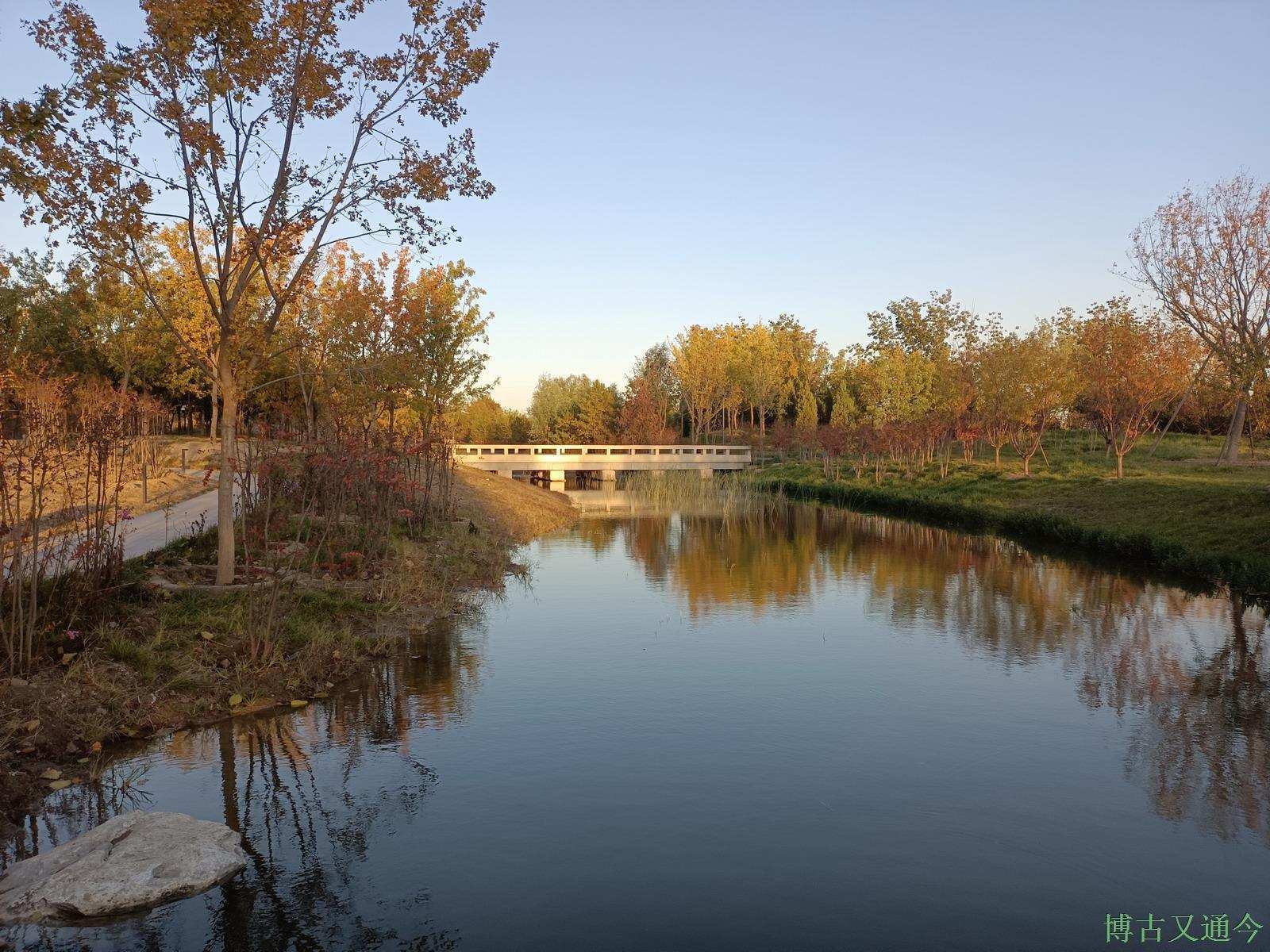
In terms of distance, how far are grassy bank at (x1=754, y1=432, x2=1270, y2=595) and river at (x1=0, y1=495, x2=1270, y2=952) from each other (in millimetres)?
5688

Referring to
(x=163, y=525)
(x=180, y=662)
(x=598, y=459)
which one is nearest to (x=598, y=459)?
(x=598, y=459)

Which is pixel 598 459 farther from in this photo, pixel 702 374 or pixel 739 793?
pixel 739 793

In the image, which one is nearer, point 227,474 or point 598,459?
point 227,474

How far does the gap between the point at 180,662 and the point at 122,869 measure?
4.56 meters

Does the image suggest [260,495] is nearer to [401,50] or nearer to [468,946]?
[401,50]

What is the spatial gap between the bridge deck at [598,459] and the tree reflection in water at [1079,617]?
28048 mm

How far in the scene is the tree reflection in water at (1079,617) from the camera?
368 inches

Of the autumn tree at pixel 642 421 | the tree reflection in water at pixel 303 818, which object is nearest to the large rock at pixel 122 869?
the tree reflection in water at pixel 303 818

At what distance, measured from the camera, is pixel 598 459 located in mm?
60188

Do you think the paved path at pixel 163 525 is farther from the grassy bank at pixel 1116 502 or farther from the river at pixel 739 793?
the grassy bank at pixel 1116 502

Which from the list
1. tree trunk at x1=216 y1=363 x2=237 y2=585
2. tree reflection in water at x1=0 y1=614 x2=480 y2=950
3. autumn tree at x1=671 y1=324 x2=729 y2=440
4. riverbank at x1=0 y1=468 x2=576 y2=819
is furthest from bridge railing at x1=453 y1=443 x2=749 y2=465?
tree reflection in water at x1=0 y1=614 x2=480 y2=950

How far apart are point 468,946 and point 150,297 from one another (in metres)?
9.85

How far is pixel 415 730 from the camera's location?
10.5m

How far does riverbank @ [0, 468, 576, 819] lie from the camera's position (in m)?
8.95
